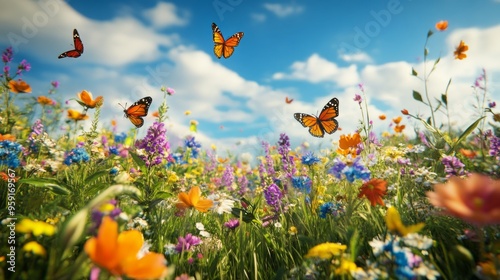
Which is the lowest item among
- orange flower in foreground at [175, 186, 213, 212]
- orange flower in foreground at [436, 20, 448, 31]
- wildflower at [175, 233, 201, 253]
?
wildflower at [175, 233, 201, 253]

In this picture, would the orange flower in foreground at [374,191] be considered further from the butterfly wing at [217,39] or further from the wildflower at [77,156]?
the butterfly wing at [217,39]

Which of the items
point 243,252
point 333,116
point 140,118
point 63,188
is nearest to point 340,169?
point 243,252

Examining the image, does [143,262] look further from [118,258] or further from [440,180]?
[440,180]

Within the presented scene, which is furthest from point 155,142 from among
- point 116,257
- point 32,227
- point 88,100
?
point 116,257

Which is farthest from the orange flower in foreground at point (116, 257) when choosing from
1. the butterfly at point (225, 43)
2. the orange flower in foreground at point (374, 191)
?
the butterfly at point (225, 43)

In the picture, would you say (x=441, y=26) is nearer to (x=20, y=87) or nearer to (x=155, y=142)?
(x=155, y=142)

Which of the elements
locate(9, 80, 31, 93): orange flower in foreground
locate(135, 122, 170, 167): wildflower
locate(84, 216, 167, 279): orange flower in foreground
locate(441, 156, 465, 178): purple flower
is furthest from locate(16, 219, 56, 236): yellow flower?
locate(9, 80, 31, 93): orange flower in foreground

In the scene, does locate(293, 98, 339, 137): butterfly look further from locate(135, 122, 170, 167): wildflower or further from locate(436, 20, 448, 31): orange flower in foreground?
locate(135, 122, 170, 167): wildflower
